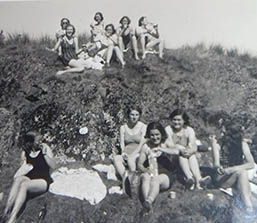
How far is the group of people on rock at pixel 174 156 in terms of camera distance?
265 cm

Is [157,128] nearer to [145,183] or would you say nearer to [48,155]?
[145,183]

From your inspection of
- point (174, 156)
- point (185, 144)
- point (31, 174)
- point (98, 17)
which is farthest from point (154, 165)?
point (98, 17)

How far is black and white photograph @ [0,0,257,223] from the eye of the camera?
105 inches

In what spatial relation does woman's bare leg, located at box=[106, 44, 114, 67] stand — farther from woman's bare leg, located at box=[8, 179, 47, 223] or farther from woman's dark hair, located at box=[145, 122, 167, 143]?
woman's bare leg, located at box=[8, 179, 47, 223]

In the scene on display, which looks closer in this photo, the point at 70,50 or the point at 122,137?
the point at 122,137

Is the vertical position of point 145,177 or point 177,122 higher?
point 177,122

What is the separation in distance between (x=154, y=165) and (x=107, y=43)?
3.07ft

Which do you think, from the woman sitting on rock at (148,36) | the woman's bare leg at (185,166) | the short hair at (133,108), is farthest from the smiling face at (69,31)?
the woman's bare leg at (185,166)

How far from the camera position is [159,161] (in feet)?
8.96

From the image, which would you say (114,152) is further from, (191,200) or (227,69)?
(227,69)

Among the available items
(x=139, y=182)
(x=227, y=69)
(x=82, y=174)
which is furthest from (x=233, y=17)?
(x=82, y=174)

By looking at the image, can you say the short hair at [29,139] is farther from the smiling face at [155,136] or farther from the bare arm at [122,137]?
the smiling face at [155,136]

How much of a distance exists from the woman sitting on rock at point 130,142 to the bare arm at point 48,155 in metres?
0.43

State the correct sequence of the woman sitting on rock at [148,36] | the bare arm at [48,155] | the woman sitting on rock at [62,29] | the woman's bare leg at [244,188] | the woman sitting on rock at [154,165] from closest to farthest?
the woman's bare leg at [244,188], the woman sitting on rock at [154,165], the bare arm at [48,155], the woman sitting on rock at [148,36], the woman sitting on rock at [62,29]
